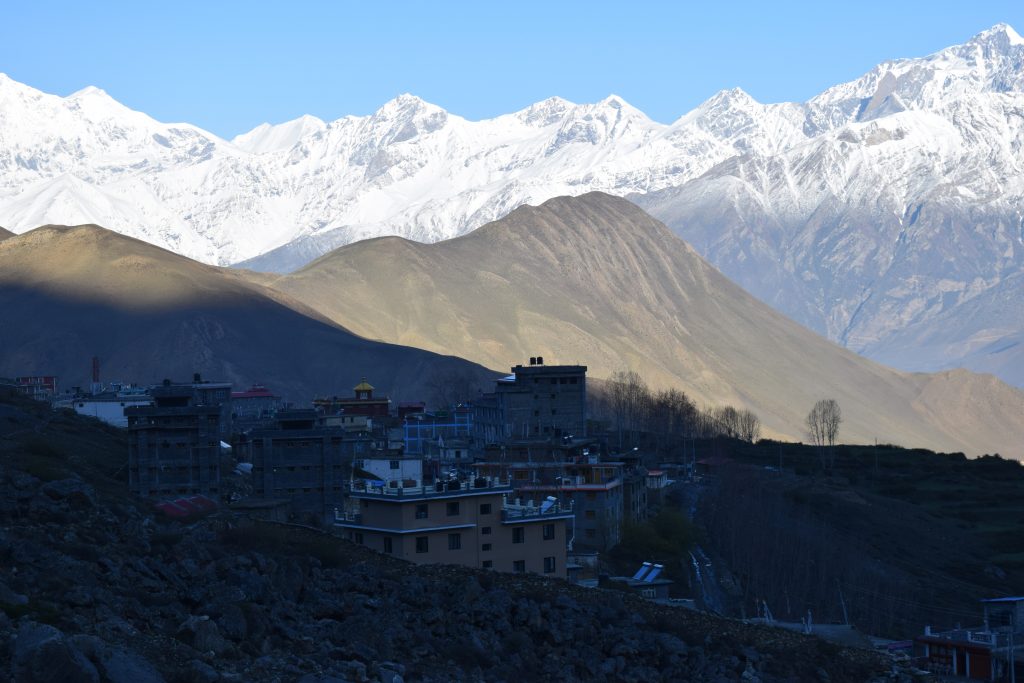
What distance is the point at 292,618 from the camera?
37.9m

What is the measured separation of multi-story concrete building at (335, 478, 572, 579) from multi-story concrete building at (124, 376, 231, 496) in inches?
710

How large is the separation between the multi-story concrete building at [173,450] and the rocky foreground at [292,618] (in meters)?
21.2

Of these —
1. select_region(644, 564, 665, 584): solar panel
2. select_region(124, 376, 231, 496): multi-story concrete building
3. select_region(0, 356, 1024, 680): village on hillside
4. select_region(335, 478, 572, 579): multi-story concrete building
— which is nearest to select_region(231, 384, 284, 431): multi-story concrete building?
select_region(0, 356, 1024, 680): village on hillside

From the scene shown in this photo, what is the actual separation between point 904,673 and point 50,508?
74.8 feet

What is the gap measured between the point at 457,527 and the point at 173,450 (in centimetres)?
2379

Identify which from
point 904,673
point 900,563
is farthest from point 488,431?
point 904,673

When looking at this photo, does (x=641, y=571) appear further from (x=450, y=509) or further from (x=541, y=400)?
(x=541, y=400)

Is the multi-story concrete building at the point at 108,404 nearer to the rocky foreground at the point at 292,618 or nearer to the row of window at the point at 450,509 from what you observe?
the row of window at the point at 450,509

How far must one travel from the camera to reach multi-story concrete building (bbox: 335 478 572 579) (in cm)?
5266

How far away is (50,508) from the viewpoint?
4378 cm

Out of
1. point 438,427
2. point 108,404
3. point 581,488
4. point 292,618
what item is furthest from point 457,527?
point 438,427

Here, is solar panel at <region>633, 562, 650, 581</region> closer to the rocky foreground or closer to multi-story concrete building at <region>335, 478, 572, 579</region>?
multi-story concrete building at <region>335, 478, 572, 579</region>

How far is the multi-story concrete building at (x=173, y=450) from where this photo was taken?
7256 centimetres

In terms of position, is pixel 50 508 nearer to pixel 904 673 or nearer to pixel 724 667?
pixel 724 667
